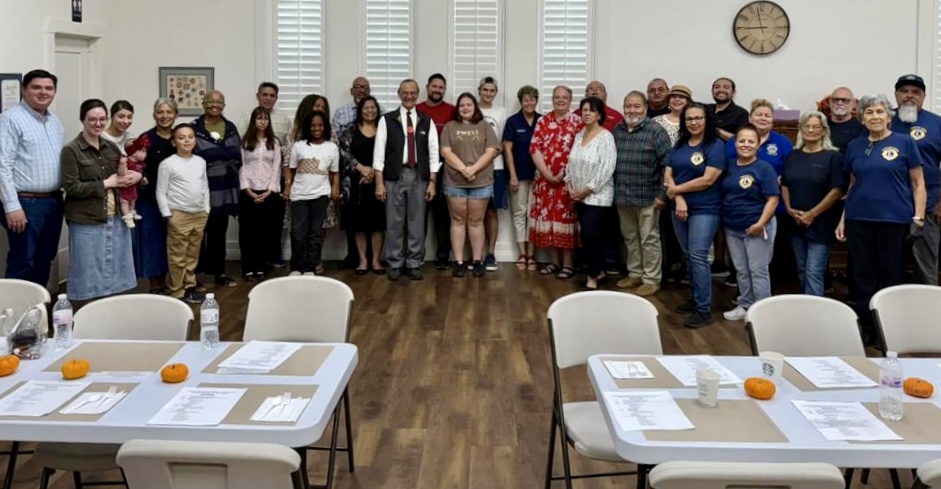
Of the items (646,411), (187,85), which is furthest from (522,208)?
(646,411)

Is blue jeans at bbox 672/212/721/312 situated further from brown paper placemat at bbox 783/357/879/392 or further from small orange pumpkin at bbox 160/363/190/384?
small orange pumpkin at bbox 160/363/190/384

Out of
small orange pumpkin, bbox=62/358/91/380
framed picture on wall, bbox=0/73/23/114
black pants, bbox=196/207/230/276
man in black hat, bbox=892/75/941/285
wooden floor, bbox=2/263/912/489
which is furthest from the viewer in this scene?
black pants, bbox=196/207/230/276

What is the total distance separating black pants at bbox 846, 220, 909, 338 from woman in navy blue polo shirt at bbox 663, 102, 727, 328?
852 millimetres

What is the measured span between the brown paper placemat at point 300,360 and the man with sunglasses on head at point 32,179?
2.99 meters

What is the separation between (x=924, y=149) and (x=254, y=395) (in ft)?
15.0

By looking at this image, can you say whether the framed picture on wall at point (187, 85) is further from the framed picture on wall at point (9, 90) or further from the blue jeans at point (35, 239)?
the blue jeans at point (35, 239)

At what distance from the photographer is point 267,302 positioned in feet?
9.88

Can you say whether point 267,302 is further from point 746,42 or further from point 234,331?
point 746,42

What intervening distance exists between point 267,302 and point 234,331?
7.37 feet

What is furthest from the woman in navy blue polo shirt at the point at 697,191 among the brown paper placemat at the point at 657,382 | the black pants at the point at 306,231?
the brown paper placemat at the point at 657,382

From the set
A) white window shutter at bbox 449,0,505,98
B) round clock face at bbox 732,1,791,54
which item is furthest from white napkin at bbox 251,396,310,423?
round clock face at bbox 732,1,791,54

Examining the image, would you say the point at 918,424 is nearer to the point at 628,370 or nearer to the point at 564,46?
the point at 628,370

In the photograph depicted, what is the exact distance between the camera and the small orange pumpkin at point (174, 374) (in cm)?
219

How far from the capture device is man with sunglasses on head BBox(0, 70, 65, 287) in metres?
4.64
